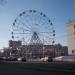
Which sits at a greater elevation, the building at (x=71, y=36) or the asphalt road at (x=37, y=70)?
the building at (x=71, y=36)

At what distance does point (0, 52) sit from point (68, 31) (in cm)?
9040

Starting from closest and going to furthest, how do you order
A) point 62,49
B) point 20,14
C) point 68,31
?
point 20,14 → point 68,31 → point 62,49

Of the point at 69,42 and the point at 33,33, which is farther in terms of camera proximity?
the point at 69,42

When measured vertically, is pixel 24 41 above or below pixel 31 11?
below

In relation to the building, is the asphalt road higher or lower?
lower

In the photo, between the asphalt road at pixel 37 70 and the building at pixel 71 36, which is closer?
the asphalt road at pixel 37 70

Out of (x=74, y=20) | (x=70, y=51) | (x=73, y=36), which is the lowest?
(x=70, y=51)

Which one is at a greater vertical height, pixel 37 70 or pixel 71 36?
pixel 71 36

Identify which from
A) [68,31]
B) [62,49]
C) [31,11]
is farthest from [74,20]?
[62,49]

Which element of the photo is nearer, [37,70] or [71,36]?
[37,70]

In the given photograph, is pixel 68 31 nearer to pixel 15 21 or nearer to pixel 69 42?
pixel 69 42

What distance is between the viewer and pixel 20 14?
6569 cm

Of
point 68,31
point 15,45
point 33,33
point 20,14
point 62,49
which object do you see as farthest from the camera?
point 62,49

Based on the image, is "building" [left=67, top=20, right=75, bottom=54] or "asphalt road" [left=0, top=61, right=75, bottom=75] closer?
"asphalt road" [left=0, top=61, right=75, bottom=75]
